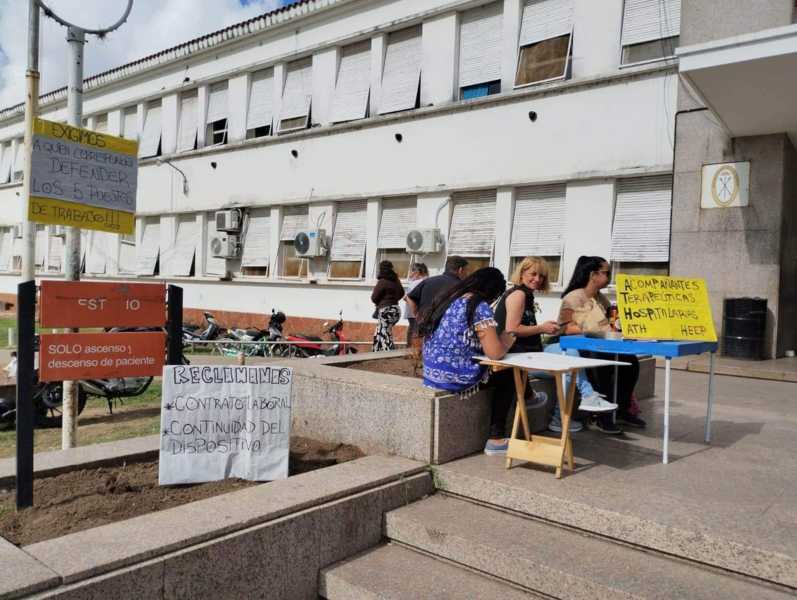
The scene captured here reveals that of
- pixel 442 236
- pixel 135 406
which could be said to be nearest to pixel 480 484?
pixel 135 406

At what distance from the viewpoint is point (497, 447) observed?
4742 mm

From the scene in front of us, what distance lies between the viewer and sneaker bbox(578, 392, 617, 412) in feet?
16.4

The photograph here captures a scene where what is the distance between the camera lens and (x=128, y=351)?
4.63 metres

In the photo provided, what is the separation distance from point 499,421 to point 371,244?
10.4 meters

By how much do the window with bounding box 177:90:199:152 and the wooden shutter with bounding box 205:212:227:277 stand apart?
91.9 inches

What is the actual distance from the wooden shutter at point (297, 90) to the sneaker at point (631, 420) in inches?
A: 496

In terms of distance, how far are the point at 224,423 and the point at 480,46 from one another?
11.0 metres

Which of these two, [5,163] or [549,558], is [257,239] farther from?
[5,163]

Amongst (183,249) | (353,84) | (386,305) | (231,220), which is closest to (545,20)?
(353,84)

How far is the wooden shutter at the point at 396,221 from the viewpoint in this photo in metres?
14.4

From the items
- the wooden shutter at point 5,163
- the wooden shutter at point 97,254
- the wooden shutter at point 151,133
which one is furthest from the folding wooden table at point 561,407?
the wooden shutter at point 5,163

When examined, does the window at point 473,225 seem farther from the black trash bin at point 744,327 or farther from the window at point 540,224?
the black trash bin at point 744,327

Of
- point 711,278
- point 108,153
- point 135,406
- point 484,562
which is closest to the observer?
point 484,562

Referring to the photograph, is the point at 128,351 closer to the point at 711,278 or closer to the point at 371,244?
the point at 711,278
